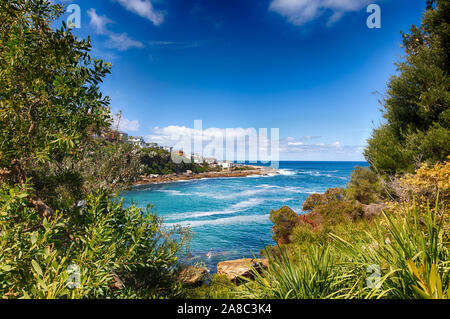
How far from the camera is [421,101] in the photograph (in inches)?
351

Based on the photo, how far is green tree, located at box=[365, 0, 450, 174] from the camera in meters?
8.16

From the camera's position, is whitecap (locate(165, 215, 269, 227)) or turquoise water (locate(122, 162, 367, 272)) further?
whitecap (locate(165, 215, 269, 227))

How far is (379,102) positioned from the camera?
40.1ft

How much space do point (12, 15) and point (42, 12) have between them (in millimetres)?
465

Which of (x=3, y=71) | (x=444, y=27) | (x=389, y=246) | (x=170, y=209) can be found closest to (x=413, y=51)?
(x=444, y=27)

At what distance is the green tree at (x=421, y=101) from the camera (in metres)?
8.16

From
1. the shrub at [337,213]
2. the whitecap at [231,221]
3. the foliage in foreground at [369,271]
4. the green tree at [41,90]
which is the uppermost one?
the green tree at [41,90]

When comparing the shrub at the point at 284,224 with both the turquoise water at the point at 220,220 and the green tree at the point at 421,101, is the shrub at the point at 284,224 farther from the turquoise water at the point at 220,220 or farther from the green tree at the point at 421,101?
the green tree at the point at 421,101

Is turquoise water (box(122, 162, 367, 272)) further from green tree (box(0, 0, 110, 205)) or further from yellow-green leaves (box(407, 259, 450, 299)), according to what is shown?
yellow-green leaves (box(407, 259, 450, 299))

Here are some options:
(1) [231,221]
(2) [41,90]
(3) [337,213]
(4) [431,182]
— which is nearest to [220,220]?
(1) [231,221]

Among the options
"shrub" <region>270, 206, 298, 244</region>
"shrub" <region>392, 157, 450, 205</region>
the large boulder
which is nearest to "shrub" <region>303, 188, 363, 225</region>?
"shrub" <region>270, 206, 298, 244</region>

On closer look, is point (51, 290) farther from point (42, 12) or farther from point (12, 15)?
point (42, 12)

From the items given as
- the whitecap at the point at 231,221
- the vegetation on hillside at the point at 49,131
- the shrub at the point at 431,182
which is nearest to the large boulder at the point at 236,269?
the shrub at the point at 431,182
